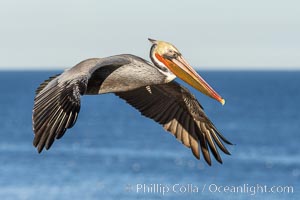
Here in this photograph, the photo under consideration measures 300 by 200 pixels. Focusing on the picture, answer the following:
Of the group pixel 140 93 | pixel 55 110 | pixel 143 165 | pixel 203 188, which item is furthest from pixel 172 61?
pixel 143 165

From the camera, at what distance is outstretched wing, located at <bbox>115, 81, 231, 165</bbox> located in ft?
38.0

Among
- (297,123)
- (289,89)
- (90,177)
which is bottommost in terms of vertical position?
(90,177)

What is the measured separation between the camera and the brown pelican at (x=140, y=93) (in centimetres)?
886

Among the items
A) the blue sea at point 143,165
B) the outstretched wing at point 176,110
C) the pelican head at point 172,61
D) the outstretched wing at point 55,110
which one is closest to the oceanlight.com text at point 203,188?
the blue sea at point 143,165

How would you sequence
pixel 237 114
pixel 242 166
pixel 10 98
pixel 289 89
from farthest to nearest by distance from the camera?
pixel 289 89
pixel 10 98
pixel 237 114
pixel 242 166

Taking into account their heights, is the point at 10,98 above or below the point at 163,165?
above

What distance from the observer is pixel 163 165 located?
42844 mm

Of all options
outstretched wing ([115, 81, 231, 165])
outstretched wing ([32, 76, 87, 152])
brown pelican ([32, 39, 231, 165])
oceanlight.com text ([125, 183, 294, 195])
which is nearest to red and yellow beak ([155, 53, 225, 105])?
brown pelican ([32, 39, 231, 165])

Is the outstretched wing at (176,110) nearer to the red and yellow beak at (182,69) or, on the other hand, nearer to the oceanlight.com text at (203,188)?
the red and yellow beak at (182,69)

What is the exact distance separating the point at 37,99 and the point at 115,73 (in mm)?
1241

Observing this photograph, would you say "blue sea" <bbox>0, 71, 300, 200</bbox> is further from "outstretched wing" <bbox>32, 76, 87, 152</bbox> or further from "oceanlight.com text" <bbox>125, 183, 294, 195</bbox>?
"outstretched wing" <bbox>32, 76, 87, 152</bbox>

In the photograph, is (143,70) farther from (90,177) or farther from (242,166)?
(242,166)

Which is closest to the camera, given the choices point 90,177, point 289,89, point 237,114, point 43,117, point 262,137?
point 43,117

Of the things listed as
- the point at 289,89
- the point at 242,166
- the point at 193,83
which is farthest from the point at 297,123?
A: the point at 193,83
